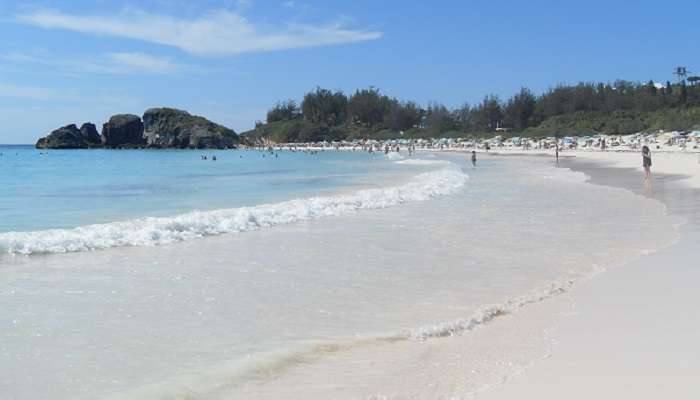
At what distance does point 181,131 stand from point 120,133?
55.6ft

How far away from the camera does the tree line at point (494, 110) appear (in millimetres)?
115938

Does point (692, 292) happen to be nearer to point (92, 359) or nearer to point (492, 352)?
point (492, 352)

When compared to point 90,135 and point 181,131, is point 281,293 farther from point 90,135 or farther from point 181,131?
point 90,135

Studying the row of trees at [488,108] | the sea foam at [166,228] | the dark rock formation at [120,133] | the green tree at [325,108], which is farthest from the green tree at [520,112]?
the sea foam at [166,228]

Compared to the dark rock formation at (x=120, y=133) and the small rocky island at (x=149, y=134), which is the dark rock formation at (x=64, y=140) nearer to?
the small rocky island at (x=149, y=134)

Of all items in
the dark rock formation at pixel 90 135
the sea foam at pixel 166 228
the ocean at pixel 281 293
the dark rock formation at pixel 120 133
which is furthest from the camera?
the dark rock formation at pixel 90 135

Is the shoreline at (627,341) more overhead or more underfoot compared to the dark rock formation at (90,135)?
more underfoot

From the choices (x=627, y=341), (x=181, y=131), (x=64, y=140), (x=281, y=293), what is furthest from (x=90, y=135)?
(x=627, y=341)

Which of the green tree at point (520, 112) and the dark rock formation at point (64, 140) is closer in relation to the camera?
the green tree at point (520, 112)

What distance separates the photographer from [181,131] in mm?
154750

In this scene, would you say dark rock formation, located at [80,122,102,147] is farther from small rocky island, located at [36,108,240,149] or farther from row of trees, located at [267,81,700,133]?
row of trees, located at [267,81,700,133]

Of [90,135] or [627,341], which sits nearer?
[627,341]

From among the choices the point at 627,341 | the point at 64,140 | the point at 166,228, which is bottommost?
the point at 627,341

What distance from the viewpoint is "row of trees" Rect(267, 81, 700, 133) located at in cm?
11956
